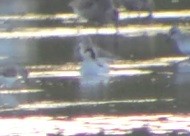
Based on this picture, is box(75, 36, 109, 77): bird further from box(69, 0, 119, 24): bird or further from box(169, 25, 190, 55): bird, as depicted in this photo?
box(69, 0, 119, 24): bird

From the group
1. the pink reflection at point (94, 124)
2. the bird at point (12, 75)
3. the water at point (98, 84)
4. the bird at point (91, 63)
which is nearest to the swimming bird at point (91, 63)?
the bird at point (91, 63)

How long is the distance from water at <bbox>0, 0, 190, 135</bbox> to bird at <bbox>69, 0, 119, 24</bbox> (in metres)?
0.29

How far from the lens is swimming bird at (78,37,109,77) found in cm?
1257

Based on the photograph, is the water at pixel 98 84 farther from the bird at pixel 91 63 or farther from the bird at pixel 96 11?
the bird at pixel 96 11

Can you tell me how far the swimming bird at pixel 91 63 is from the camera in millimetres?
12570

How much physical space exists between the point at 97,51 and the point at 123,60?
436 millimetres

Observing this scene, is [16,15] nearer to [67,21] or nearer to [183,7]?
[67,21]

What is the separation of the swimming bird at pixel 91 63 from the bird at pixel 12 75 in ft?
2.46

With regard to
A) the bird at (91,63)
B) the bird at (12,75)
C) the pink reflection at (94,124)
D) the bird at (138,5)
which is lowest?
the bird at (138,5)

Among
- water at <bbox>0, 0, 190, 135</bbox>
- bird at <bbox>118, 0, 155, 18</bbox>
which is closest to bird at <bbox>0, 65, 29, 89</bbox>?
water at <bbox>0, 0, 190, 135</bbox>

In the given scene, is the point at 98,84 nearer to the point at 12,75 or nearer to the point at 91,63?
the point at 91,63

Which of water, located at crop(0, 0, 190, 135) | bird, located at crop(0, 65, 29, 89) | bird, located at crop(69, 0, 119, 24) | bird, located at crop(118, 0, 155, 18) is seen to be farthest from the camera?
bird, located at crop(118, 0, 155, 18)

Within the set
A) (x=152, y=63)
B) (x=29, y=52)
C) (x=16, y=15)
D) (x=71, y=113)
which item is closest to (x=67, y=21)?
(x=16, y=15)

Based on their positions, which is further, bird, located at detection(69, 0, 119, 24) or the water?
bird, located at detection(69, 0, 119, 24)
